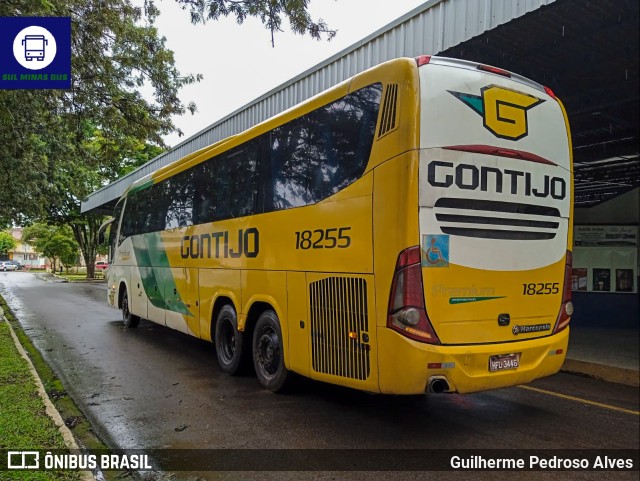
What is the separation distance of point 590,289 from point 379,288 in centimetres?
1050

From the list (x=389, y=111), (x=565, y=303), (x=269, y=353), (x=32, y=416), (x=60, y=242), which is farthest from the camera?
(x=60, y=242)

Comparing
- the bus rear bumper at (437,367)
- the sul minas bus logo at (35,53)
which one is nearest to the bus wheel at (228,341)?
the bus rear bumper at (437,367)

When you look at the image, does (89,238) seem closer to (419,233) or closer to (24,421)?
(24,421)

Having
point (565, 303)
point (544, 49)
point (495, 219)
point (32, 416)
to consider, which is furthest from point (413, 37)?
point (32, 416)

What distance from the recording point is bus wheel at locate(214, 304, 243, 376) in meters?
6.80

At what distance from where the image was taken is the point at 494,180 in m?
4.55

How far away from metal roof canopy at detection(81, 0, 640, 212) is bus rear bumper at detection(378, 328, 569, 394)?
405 cm

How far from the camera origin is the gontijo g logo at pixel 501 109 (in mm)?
4562

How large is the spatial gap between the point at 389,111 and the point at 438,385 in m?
2.46

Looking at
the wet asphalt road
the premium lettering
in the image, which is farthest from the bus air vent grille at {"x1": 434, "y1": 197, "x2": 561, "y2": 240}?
the wet asphalt road

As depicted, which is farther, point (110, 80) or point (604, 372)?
point (110, 80)

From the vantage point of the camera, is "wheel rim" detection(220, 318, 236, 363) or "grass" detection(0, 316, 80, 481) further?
"wheel rim" detection(220, 318, 236, 363)

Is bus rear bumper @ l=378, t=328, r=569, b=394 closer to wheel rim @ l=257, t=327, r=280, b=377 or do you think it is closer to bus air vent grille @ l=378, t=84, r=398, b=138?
bus air vent grille @ l=378, t=84, r=398, b=138

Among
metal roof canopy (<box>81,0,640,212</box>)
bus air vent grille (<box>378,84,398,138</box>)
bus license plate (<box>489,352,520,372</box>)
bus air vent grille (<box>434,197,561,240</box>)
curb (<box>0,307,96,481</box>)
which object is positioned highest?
metal roof canopy (<box>81,0,640,212</box>)
